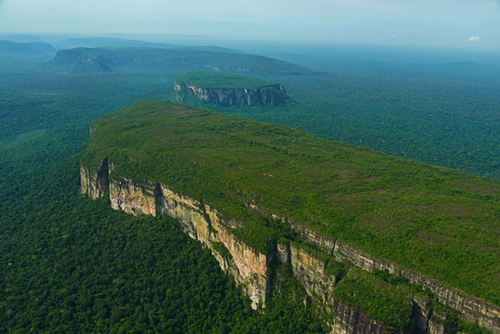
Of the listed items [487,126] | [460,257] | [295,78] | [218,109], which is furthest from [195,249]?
[295,78]

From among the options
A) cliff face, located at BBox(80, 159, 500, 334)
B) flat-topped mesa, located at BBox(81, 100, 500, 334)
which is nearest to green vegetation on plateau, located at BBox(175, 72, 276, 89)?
flat-topped mesa, located at BBox(81, 100, 500, 334)

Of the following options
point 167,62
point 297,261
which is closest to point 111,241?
point 297,261

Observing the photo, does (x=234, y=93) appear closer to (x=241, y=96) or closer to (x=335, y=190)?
(x=241, y=96)

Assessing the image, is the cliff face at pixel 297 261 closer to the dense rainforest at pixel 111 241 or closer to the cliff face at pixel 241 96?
the dense rainforest at pixel 111 241

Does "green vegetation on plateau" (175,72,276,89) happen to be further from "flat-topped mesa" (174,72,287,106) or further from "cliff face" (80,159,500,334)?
"cliff face" (80,159,500,334)

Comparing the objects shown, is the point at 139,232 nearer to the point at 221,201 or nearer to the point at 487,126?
the point at 221,201

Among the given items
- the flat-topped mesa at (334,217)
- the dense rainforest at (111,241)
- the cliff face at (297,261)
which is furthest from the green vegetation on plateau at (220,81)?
the cliff face at (297,261)
